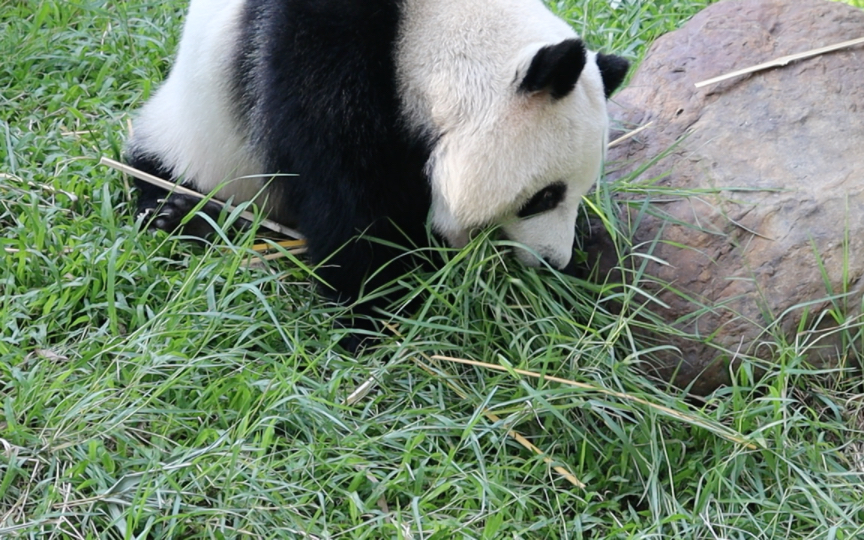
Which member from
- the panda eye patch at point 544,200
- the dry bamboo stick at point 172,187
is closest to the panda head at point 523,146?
the panda eye patch at point 544,200

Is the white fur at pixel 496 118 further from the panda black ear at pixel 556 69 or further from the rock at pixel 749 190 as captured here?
the rock at pixel 749 190

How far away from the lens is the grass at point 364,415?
9.63 ft

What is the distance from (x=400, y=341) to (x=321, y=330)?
309 mm

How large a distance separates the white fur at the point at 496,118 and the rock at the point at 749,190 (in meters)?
0.48

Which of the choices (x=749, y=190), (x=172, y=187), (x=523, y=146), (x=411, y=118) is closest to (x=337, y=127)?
(x=411, y=118)

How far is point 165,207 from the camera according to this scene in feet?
13.9

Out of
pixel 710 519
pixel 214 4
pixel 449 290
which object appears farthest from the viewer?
pixel 214 4

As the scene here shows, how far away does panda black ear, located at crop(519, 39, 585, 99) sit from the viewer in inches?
125

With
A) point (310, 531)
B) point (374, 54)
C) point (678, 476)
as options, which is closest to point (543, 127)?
point (374, 54)

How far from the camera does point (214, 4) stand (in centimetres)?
391

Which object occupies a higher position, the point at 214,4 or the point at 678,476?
the point at 214,4

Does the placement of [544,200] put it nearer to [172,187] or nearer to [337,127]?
[337,127]

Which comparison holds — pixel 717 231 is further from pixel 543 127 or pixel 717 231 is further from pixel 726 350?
pixel 543 127

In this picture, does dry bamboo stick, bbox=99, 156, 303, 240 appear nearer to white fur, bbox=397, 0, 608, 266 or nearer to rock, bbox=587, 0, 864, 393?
white fur, bbox=397, 0, 608, 266
